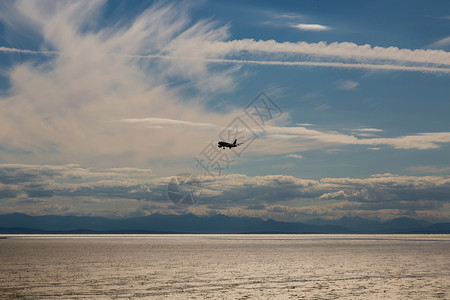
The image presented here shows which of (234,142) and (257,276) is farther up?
(234,142)

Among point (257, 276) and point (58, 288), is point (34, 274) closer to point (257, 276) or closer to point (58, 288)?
point (58, 288)

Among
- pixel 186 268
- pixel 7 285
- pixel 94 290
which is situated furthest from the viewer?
pixel 186 268

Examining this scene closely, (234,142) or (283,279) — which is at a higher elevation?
(234,142)

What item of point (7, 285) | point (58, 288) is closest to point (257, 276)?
point (58, 288)

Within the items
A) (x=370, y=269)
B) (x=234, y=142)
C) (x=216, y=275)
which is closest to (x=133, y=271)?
(x=216, y=275)

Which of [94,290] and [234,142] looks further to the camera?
[234,142]

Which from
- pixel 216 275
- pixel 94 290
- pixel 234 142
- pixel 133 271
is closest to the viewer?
pixel 94 290

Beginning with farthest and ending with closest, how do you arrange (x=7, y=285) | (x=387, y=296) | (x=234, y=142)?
(x=234, y=142)
(x=7, y=285)
(x=387, y=296)

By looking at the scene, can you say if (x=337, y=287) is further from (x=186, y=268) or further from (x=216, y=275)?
(x=186, y=268)

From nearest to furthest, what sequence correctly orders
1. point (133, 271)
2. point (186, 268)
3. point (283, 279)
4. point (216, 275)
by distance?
point (283, 279), point (216, 275), point (133, 271), point (186, 268)
